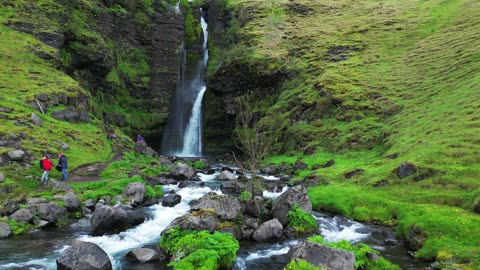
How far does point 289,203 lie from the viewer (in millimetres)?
24938

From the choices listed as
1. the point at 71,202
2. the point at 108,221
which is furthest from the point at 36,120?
the point at 108,221

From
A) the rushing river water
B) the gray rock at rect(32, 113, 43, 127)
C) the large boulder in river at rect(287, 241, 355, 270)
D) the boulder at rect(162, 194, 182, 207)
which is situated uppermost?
the gray rock at rect(32, 113, 43, 127)

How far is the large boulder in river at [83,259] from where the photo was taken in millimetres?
17016

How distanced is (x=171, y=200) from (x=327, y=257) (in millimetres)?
16763

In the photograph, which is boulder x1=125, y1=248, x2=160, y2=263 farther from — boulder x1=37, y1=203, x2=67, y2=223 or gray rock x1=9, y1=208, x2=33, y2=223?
gray rock x1=9, y1=208, x2=33, y2=223

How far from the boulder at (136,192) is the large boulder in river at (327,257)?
688 inches

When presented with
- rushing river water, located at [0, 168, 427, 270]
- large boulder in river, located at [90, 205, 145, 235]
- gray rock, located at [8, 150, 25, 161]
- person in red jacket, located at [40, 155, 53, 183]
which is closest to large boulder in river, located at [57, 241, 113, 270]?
rushing river water, located at [0, 168, 427, 270]

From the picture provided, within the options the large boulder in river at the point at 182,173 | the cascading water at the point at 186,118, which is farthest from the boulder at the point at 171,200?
the cascading water at the point at 186,118

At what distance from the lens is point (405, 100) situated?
159ft

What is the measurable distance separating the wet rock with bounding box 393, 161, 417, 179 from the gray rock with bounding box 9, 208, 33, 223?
92.8ft

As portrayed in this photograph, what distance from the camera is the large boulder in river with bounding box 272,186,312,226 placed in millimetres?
24438

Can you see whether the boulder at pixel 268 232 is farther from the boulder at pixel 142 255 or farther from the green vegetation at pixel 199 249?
the boulder at pixel 142 255

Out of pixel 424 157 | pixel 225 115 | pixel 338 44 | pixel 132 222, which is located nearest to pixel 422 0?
pixel 338 44

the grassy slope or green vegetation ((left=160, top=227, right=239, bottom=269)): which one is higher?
the grassy slope
